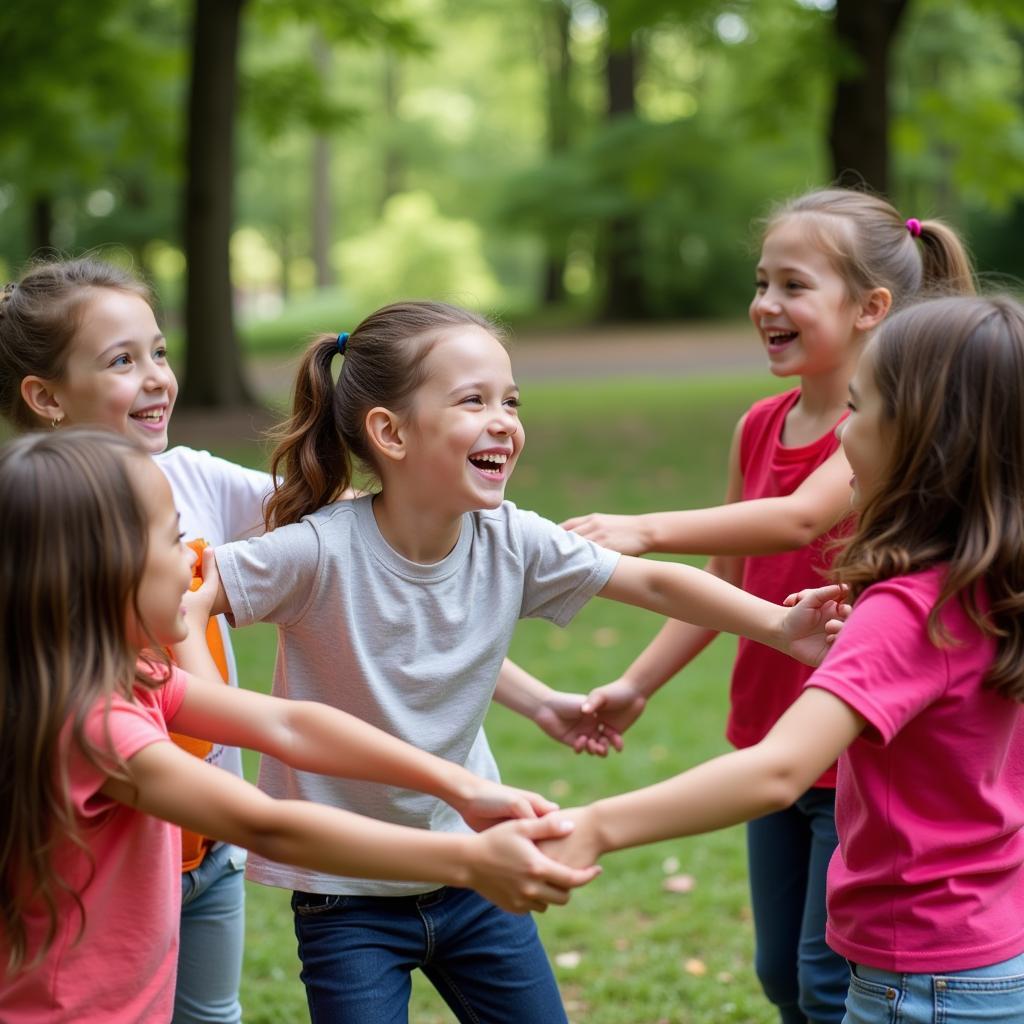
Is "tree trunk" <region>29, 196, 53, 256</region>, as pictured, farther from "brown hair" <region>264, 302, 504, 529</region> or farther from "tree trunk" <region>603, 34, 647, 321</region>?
"brown hair" <region>264, 302, 504, 529</region>

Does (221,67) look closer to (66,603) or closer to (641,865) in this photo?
(641,865)

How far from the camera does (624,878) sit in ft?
16.7

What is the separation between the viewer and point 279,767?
2.74 meters

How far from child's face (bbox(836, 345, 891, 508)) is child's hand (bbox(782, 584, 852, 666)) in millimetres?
354

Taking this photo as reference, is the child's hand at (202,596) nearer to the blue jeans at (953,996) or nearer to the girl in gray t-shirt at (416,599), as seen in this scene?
the girl in gray t-shirt at (416,599)

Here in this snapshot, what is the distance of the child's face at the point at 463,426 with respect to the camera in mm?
2682

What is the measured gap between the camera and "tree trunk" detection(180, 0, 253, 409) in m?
14.3

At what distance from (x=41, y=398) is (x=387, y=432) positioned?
0.82 m

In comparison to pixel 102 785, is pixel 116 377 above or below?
above

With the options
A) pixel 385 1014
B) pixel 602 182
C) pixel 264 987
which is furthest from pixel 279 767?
pixel 602 182

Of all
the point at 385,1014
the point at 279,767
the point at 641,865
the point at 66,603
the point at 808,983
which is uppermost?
the point at 66,603

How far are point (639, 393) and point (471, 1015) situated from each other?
1639 cm

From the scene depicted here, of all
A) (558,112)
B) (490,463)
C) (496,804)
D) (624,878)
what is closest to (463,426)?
(490,463)

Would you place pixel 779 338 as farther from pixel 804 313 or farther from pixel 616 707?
pixel 616 707
